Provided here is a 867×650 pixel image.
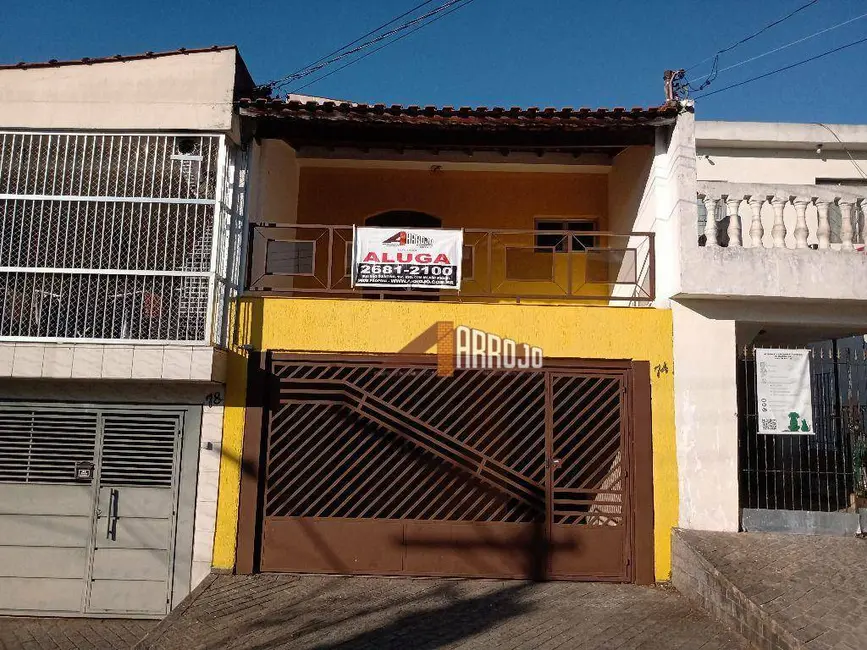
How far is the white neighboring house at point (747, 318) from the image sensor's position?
267 inches

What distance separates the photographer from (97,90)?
7.08 m

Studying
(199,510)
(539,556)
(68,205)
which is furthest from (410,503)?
(68,205)

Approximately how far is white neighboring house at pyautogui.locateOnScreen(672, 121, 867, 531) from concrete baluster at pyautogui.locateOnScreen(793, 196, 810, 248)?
0.01 meters

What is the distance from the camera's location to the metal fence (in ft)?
24.0

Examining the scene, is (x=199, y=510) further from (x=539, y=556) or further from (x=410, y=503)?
(x=539, y=556)

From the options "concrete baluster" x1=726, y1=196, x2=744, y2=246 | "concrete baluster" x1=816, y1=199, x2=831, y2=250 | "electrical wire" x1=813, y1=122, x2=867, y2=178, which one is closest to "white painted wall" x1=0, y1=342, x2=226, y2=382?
"concrete baluster" x1=726, y1=196, x2=744, y2=246

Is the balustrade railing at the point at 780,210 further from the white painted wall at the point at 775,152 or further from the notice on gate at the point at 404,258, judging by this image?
the white painted wall at the point at 775,152

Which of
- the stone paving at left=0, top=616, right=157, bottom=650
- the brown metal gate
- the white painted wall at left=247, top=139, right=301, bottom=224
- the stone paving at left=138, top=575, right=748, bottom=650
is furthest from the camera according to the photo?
the white painted wall at left=247, top=139, right=301, bottom=224

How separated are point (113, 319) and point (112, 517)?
6.76 feet

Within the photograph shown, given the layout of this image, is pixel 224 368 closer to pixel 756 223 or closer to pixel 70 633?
pixel 70 633

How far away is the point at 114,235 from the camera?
6.91 m

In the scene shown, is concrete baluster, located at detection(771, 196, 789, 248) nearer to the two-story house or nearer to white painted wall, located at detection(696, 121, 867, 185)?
the two-story house

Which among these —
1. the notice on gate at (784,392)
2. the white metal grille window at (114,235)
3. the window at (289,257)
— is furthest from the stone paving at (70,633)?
the notice on gate at (784,392)

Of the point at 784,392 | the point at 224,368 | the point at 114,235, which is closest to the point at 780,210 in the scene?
the point at 784,392
